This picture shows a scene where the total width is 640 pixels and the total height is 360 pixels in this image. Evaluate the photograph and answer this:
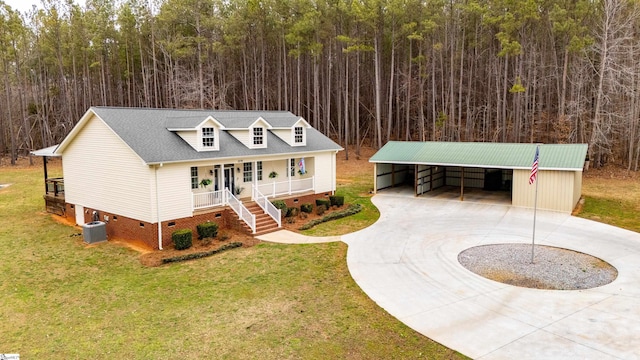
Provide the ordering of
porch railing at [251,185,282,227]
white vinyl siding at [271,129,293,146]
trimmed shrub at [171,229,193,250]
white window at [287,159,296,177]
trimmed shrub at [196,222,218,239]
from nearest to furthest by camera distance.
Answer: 1. trimmed shrub at [171,229,193,250]
2. trimmed shrub at [196,222,218,239]
3. porch railing at [251,185,282,227]
4. white vinyl siding at [271,129,293,146]
5. white window at [287,159,296,177]

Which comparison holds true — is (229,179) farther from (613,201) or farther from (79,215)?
(613,201)

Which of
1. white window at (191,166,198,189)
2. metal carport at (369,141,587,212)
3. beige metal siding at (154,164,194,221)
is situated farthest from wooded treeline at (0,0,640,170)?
beige metal siding at (154,164,194,221)

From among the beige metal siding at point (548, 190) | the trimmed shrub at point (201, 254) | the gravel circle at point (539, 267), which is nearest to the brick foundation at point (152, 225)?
the trimmed shrub at point (201, 254)

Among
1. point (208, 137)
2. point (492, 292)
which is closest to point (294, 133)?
point (208, 137)

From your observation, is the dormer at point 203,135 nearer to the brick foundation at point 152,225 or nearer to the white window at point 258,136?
→ the white window at point 258,136

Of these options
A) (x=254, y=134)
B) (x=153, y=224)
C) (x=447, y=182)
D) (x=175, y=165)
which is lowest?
(x=447, y=182)

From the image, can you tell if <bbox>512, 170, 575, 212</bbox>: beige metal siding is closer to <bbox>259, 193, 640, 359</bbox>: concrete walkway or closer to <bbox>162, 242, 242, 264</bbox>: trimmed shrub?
<bbox>259, 193, 640, 359</bbox>: concrete walkway
